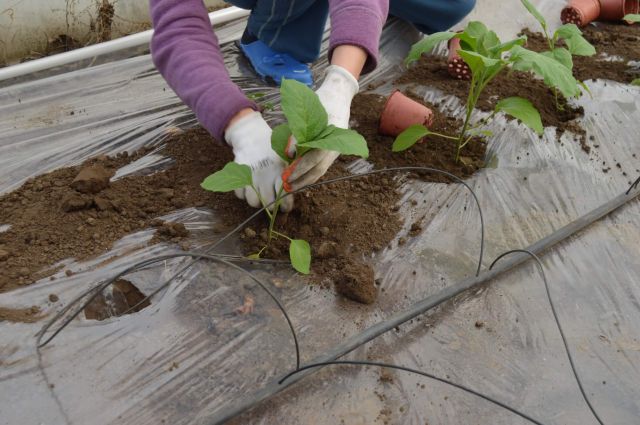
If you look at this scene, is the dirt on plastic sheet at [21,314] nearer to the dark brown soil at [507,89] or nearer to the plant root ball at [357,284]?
the plant root ball at [357,284]

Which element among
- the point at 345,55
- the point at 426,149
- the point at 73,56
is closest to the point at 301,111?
the point at 345,55

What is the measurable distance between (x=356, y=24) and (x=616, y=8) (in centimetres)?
188

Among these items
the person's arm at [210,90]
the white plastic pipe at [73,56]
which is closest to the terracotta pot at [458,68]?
the person's arm at [210,90]

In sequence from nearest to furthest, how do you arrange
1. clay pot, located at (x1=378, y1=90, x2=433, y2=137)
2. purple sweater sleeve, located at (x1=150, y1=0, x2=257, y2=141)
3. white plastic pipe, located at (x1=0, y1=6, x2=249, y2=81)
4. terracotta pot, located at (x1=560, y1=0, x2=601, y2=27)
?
purple sweater sleeve, located at (x1=150, y1=0, x2=257, y2=141), clay pot, located at (x1=378, y1=90, x2=433, y2=137), white plastic pipe, located at (x1=0, y1=6, x2=249, y2=81), terracotta pot, located at (x1=560, y1=0, x2=601, y2=27)

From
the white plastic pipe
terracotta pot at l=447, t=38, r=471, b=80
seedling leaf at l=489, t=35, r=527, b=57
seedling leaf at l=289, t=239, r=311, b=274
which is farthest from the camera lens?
terracotta pot at l=447, t=38, r=471, b=80

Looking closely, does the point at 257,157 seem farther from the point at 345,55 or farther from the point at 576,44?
the point at 576,44

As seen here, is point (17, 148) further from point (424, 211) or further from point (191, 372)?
point (424, 211)

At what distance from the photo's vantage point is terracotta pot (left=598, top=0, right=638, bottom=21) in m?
2.69

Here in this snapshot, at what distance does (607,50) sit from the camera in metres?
2.49

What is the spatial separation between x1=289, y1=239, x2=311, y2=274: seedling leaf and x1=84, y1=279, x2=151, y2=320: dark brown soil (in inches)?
14.0

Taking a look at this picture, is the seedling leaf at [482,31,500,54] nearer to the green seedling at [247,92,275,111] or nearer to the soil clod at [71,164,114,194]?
the green seedling at [247,92,275,111]

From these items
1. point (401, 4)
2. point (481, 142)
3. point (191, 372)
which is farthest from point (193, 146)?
point (401, 4)

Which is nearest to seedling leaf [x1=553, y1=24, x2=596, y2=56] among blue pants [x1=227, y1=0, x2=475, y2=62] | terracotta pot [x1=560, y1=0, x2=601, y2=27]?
blue pants [x1=227, y1=0, x2=475, y2=62]

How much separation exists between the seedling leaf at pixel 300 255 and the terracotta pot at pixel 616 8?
2230 mm
